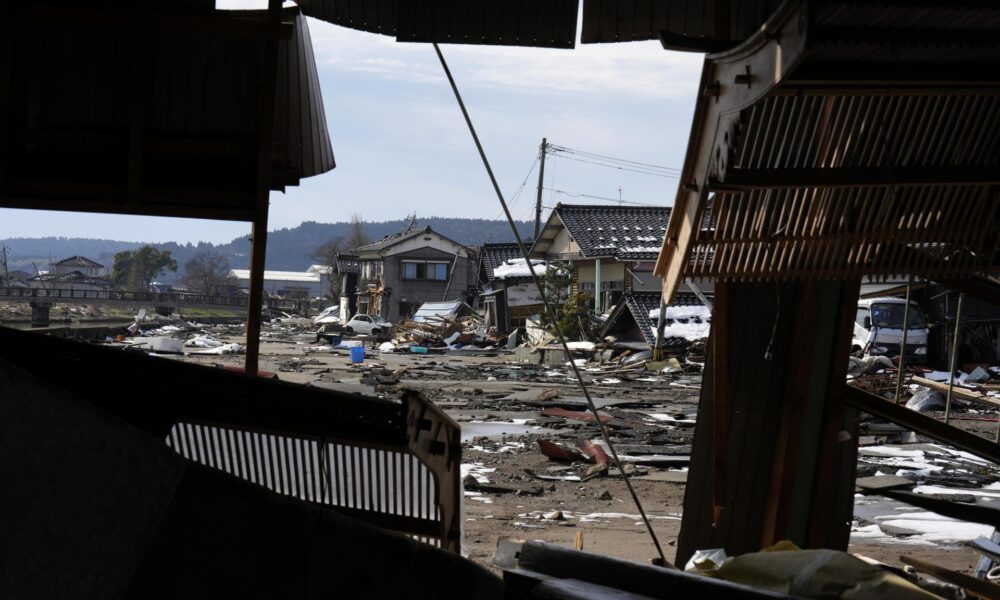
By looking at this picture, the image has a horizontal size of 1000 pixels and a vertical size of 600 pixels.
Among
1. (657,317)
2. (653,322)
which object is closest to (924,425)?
(657,317)

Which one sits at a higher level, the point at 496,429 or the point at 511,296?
the point at 511,296

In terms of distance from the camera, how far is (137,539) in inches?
70.0

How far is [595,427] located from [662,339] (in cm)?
1307

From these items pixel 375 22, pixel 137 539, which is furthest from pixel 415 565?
pixel 375 22

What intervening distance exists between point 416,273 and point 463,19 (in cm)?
5566

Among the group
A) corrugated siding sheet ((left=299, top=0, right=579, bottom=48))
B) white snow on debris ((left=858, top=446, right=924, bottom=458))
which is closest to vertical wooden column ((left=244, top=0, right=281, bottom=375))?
corrugated siding sheet ((left=299, top=0, right=579, bottom=48))

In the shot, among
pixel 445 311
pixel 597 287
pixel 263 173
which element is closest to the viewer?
pixel 263 173

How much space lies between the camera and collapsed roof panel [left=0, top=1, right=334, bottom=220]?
5.43 metres

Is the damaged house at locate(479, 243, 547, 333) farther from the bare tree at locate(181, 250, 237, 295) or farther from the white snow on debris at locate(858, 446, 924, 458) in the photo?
the bare tree at locate(181, 250, 237, 295)

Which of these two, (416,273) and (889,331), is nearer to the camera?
(889,331)

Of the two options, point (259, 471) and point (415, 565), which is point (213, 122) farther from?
point (415, 565)

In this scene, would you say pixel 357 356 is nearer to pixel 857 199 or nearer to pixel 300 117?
pixel 300 117

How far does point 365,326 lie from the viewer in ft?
165

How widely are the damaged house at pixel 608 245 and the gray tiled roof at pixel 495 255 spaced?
28.6 feet
